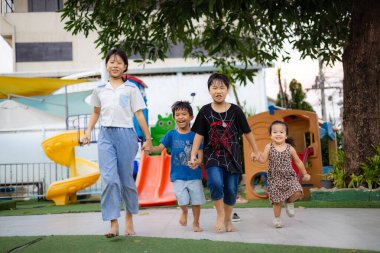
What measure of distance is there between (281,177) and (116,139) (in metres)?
1.85

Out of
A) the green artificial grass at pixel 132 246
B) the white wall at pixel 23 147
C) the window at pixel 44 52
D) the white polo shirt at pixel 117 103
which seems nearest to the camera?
the green artificial grass at pixel 132 246

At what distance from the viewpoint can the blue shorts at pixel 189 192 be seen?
4.66m

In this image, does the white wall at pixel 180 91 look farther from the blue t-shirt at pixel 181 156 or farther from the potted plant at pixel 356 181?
the blue t-shirt at pixel 181 156

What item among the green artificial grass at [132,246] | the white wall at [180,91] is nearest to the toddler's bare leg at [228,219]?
the green artificial grass at [132,246]

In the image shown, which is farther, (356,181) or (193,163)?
(356,181)

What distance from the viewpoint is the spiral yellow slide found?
30.4 feet

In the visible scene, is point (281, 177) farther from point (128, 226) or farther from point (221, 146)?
point (128, 226)

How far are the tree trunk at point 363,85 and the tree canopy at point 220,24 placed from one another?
42 cm

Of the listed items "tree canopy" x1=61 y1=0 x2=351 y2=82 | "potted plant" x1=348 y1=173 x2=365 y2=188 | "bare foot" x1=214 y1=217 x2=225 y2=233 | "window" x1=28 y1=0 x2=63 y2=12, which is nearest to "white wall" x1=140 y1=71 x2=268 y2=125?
"tree canopy" x1=61 y1=0 x2=351 y2=82

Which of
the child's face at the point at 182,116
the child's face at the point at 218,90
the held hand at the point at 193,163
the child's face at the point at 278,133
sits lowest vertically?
the held hand at the point at 193,163

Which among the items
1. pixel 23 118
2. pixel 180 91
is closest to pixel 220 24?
pixel 180 91

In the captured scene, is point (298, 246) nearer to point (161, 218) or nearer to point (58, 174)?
point (161, 218)

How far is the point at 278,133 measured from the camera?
4.91 m

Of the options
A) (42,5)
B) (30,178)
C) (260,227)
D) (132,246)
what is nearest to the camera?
(132,246)
